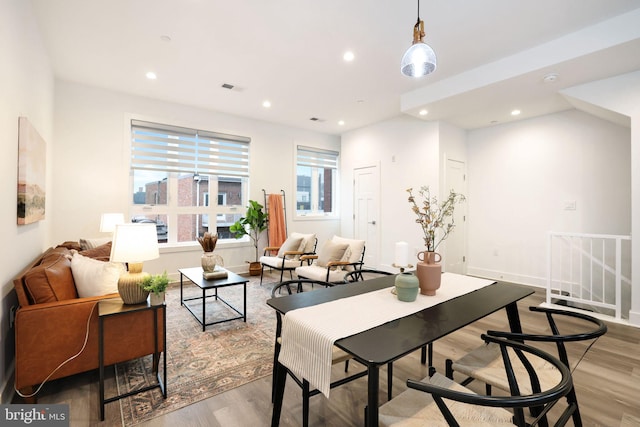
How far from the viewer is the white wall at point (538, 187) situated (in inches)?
164

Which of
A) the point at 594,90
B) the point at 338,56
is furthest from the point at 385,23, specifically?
the point at 594,90

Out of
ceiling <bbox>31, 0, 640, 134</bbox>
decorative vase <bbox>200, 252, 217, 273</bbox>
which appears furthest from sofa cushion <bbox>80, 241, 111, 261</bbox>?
ceiling <bbox>31, 0, 640, 134</bbox>

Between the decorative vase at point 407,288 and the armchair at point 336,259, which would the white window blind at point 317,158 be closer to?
the armchair at point 336,259

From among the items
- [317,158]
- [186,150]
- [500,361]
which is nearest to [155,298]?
[500,361]

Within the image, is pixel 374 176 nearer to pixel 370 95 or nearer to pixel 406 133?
pixel 406 133

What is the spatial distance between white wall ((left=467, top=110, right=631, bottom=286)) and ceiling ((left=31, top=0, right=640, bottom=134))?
484 mm

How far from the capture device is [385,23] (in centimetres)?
284

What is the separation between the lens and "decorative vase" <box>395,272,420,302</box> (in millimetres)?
1752

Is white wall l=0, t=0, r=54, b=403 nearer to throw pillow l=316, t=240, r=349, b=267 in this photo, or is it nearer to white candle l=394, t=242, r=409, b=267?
white candle l=394, t=242, r=409, b=267

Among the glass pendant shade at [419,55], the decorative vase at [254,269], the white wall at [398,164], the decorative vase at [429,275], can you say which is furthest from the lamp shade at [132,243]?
the white wall at [398,164]

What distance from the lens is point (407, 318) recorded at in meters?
1.53

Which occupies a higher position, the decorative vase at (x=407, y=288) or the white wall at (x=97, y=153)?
the white wall at (x=97, y=153)

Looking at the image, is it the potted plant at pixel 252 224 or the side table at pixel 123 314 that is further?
the potted plant at pixel 252 224

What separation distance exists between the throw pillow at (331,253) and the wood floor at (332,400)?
167 cm
